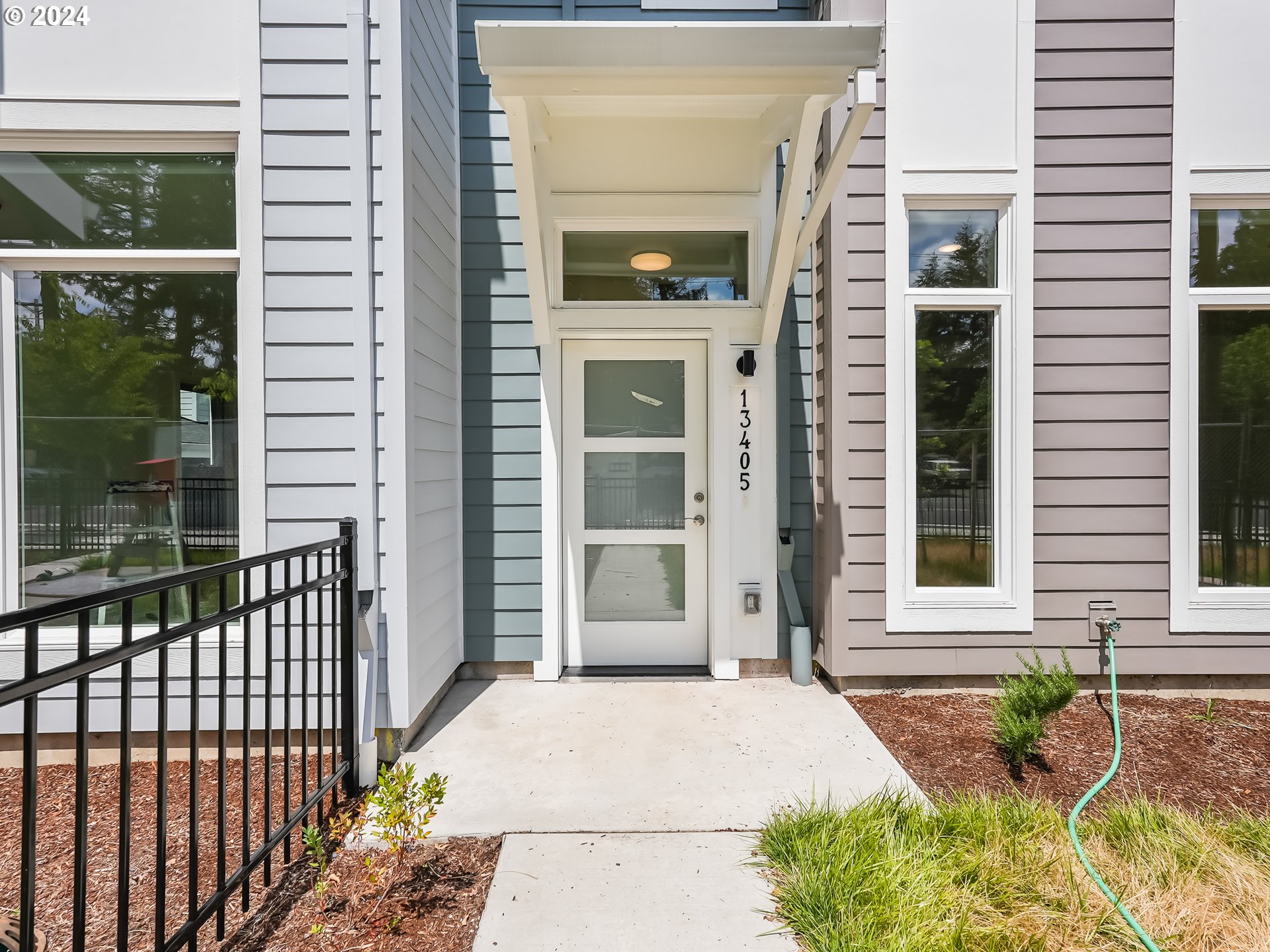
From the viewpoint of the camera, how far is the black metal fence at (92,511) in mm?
2561

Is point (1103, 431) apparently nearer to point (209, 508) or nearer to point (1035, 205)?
point (1035, 205)

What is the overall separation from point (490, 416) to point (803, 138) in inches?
79.4

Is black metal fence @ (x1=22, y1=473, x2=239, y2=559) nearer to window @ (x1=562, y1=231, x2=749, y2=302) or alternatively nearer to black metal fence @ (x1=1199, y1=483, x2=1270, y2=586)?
window @ (x1=562, y1=231, x2=749, y2=302)

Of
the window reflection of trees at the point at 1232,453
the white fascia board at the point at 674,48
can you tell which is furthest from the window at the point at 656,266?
the window reflection of trees at the point at 1232,453

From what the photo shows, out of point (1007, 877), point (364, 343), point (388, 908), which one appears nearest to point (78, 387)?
point (364, 343)

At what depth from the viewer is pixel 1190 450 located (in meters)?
3.10

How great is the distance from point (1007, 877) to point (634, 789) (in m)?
1.19

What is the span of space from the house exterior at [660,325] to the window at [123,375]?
0.01m

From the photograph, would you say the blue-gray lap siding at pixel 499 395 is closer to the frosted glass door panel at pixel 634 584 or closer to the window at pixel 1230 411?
the frosted glass door panel at pixel 634 584

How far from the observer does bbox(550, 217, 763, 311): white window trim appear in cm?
337

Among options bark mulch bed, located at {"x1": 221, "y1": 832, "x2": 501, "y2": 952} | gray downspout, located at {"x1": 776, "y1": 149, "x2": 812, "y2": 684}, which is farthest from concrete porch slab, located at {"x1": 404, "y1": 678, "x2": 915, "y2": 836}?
gray downspout, located at {"x1": 776, "y1": 149, "x2": 812, "y2": 684}

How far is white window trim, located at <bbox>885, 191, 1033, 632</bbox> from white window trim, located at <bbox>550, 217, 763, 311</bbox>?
69 centimetres

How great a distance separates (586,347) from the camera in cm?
347

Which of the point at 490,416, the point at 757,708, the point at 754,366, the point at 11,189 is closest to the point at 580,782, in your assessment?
the point at 757,708
